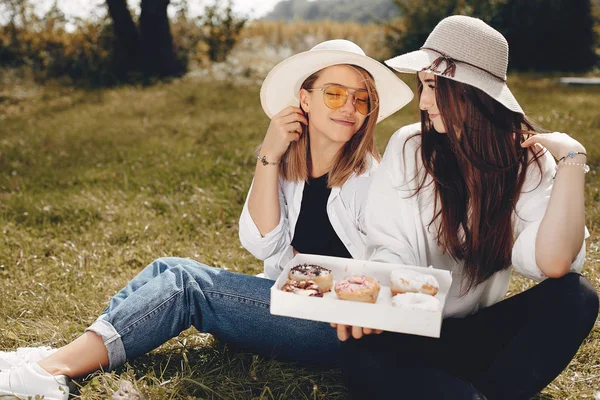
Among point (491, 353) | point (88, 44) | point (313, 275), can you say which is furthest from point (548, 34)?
point (313, 275)

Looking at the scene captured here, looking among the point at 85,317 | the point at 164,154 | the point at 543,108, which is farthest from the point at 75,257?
the point at 543,108

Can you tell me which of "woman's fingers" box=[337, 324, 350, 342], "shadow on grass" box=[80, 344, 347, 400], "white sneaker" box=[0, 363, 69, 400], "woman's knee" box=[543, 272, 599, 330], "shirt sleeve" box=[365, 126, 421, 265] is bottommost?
"shadow on grass" box=[80, 344, 347, 400]

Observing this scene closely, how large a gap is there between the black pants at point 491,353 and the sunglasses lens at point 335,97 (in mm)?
990

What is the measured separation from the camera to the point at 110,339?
8.18 feet

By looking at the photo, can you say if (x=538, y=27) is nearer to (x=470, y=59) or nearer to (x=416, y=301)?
(x=470, y=59)

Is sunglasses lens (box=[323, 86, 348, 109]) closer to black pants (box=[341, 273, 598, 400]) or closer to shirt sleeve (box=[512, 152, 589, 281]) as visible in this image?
shirt sleeve (box=[512, 152, 589, 281])

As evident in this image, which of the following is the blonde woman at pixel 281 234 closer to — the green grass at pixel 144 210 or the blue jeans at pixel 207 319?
the blue jeans at pixel 207 319

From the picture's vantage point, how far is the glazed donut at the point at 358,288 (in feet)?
6.82

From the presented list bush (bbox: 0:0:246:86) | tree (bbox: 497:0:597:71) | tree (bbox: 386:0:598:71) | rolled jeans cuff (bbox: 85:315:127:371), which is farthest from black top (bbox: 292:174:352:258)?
tree (bbox: 497:0:597:71)

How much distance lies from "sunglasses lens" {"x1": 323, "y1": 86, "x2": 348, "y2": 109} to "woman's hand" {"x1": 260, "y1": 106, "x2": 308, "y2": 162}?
7.9 inches

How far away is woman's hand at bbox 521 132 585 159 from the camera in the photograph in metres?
2.13

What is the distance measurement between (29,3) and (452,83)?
11299 mm

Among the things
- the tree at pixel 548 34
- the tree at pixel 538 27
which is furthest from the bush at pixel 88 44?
the tree at pixel 548 34

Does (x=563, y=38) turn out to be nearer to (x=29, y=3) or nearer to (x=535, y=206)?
(x=29, y=3)
